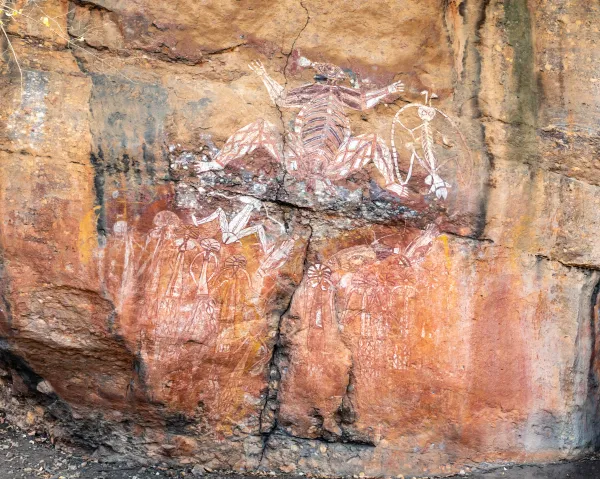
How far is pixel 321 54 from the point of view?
388cm

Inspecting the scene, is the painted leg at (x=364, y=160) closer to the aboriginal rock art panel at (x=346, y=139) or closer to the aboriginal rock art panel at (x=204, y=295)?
the aboriginal rock art panel at (x=346, y=139)

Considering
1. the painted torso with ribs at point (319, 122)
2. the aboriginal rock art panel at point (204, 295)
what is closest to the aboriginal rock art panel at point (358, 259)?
the painted torso with ribs at point (319, 122)

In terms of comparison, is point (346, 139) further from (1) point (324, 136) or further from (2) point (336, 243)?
(2) point (336, 243)

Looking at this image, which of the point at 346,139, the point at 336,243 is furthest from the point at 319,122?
the point at 336,243

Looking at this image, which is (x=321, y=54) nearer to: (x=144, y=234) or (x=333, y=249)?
(x=333, y=249)

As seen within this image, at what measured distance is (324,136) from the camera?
3836 mm

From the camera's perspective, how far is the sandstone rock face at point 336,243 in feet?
12.1

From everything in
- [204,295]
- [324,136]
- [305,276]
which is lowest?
[204,295]

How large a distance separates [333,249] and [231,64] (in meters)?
1.25

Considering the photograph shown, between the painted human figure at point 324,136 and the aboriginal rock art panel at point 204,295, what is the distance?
368mm

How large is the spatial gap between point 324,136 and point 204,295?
1.18 meters

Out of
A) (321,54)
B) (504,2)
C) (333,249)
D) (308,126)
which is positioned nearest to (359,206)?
(333,249)

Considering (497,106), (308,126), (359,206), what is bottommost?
(359,206)

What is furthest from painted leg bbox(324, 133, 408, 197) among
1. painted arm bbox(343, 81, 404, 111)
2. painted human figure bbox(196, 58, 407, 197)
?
painted arm bbox(343, 81, 404, 111)
